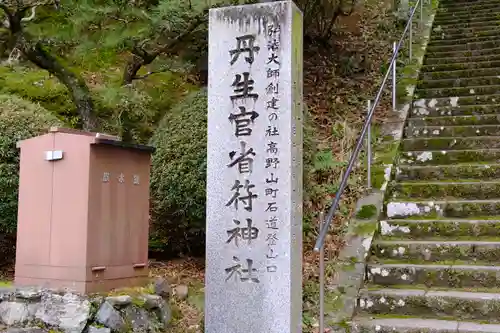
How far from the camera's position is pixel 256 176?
397cm

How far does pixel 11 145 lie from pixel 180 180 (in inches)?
67.0

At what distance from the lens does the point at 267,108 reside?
13.1 feet

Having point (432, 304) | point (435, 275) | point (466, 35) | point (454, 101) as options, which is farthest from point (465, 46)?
point (432, 304)

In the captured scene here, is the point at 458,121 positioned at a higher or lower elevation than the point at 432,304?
higher

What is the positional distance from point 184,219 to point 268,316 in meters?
2.07

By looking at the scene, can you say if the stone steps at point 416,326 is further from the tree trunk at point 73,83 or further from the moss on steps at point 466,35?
the moss on steps at point 466,35

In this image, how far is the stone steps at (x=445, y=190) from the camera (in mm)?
6102

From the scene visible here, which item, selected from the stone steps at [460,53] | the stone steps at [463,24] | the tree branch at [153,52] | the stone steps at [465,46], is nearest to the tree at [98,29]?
the tree branch at [153,52]

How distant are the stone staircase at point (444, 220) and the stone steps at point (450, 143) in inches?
0.5

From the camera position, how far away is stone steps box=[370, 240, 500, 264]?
526 cm

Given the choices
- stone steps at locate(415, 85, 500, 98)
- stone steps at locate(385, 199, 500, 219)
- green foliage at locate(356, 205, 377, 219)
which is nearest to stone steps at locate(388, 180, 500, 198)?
stone steps at locate(385, 199, 500, 219)

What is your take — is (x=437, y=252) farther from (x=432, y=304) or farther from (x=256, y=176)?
(x=256, y=176)

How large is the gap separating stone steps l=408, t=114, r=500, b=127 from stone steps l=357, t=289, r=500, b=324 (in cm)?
330

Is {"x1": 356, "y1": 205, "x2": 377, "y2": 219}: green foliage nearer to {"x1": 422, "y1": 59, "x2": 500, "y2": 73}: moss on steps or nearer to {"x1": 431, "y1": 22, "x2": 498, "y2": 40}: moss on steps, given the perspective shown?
{"x1": 422, "y1": 59, "x2": 500, "y2": 73}: moss on steps
